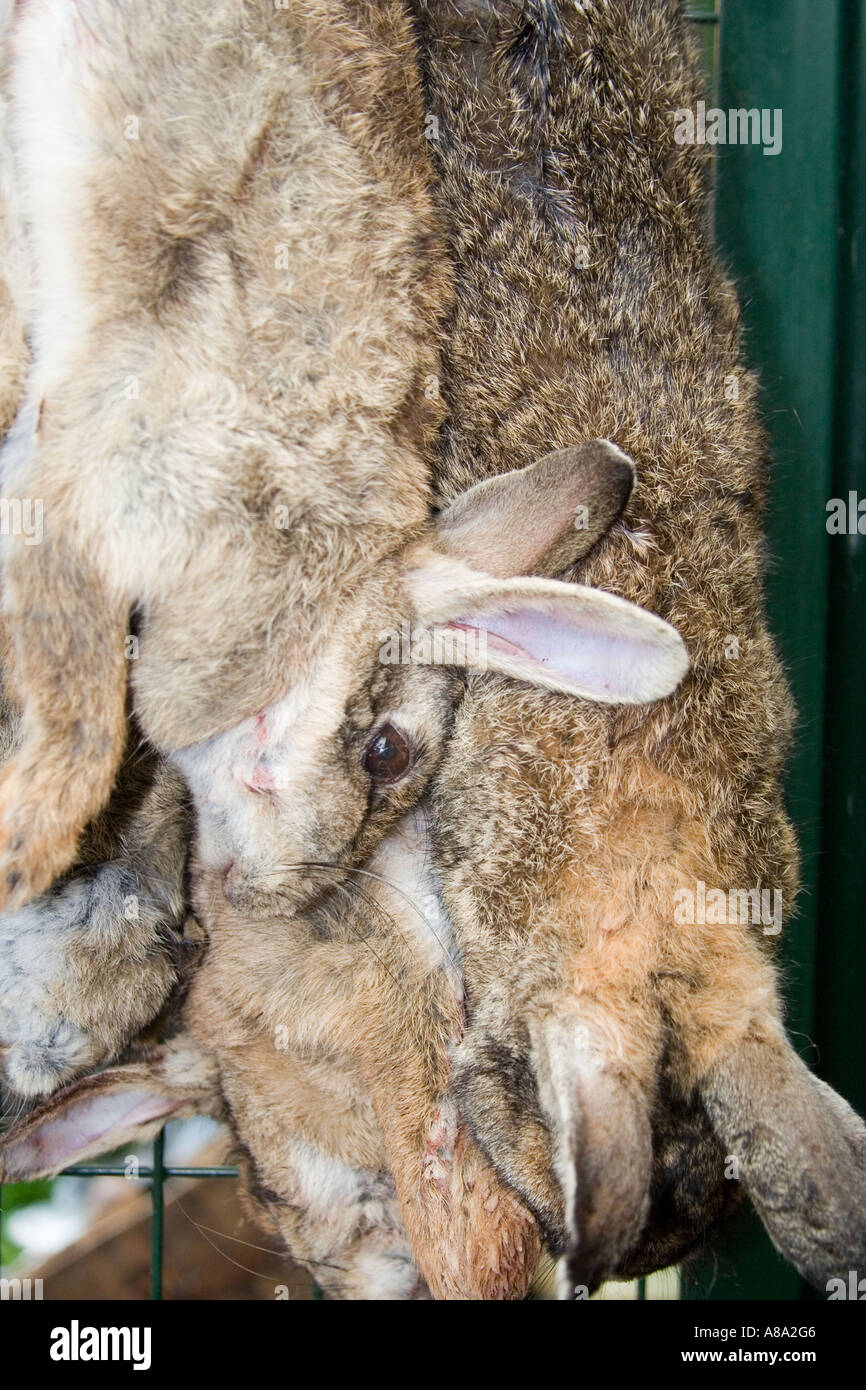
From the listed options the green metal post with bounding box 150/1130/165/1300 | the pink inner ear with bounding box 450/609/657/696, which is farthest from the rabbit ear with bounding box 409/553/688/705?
the green metal post with bounding box 150/1130/165/1300

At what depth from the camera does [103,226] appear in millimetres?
2588

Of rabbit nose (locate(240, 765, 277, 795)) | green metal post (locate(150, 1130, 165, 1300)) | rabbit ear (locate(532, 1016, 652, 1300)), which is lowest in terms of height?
green metal post (locate(150, 1130, 165, 1300))

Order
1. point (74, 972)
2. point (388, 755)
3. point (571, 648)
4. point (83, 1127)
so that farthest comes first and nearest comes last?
point (83, 1127) < point (74, 972) < point (388, 755) < point (571, 648)

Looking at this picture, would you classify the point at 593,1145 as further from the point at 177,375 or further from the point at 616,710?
the point at 177,375

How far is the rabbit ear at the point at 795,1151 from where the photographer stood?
2.42m

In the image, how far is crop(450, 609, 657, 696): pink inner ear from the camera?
2.63 meters

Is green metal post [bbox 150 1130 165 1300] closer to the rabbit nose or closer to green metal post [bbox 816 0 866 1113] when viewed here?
the rabbit nose

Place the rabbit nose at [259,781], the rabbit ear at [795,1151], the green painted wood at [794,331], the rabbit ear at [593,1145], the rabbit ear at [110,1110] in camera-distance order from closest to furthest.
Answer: the rabbit ear at [593,1145] → the rabbit ear at [795,1151] → the rabbit nose at [259,781] → the rabbit ear at [110,1110] → the green painted wood at [794,331]

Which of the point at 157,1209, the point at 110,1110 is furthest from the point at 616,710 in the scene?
the point at 157,1209

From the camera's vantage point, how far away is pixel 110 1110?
128 inches

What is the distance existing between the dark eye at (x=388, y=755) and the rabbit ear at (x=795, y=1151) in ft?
3.06

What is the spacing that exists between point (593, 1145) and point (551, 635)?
1.05 metres

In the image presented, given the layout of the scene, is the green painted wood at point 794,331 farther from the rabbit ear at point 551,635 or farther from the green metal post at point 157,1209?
the green metal post at point 157,1209

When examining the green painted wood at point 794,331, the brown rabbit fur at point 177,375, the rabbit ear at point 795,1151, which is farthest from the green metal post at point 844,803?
the brown rabbit fur at point 177,375
